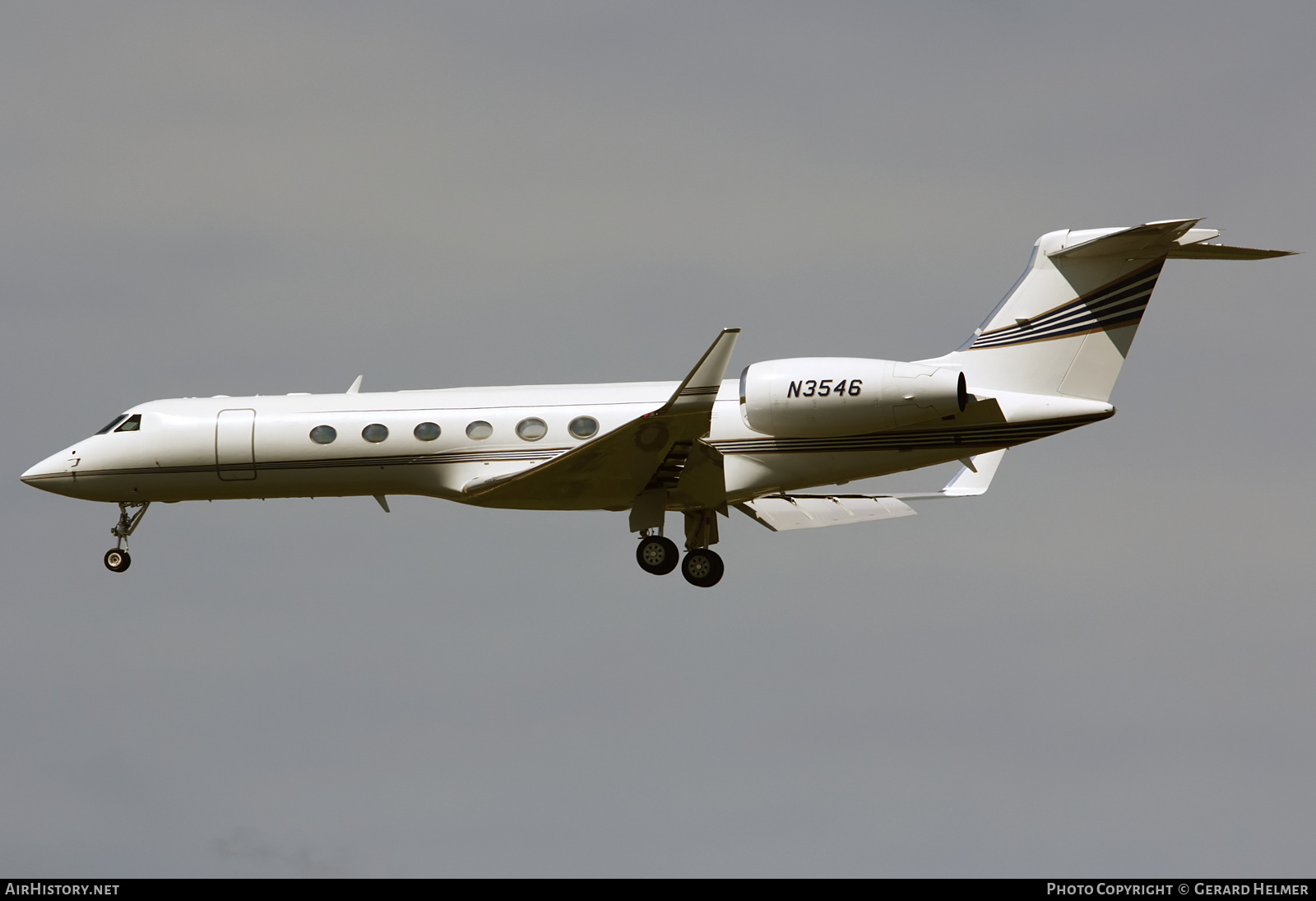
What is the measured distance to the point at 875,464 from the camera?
74.8 ft

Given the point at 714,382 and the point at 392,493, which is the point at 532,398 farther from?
the point at 714,382

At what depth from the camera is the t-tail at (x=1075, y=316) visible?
75.8 feet

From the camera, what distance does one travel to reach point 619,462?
72.0 ft

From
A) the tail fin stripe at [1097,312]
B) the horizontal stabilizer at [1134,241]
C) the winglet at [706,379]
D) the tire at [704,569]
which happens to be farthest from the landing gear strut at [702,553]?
the horizontal stabilizer at [1134,241]

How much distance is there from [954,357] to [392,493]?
8506 millimetres

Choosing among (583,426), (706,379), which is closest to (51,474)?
(583,426)

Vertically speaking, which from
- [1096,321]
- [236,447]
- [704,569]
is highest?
[1096,321]

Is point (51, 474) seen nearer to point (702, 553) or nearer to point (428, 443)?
point (428, 443)

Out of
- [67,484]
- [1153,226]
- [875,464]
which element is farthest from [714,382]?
[67,484]

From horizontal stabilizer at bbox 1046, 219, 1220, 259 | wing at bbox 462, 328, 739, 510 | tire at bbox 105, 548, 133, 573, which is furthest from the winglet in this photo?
tire at bbox 105, 548, 133, 573

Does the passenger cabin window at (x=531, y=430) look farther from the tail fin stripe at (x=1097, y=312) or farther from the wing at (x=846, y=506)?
the tail fin stripe at (x=1097, y=312)

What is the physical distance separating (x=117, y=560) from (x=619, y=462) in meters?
8.63

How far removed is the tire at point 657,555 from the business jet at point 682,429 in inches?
1.2

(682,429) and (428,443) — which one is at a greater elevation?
(428,443)
